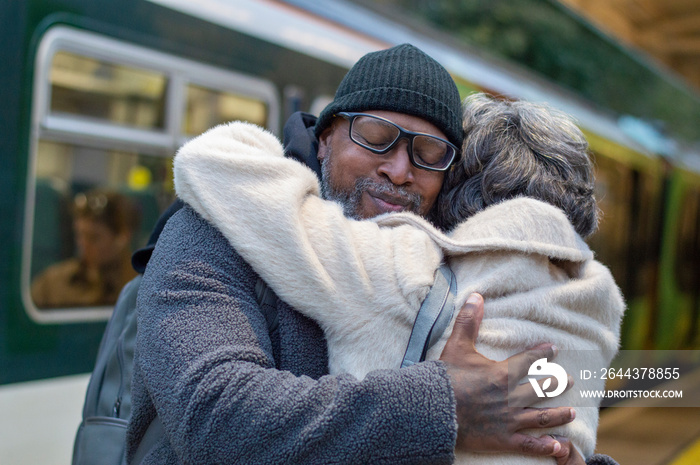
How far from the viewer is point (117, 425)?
1562mm

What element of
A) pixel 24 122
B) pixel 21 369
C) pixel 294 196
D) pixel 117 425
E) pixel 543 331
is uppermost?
pixel 24 122

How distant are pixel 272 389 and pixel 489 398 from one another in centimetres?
41

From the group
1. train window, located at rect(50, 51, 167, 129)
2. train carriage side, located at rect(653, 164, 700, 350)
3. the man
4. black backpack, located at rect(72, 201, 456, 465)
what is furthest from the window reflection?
train carriage side, located at rect(653, 164, 700, 350)

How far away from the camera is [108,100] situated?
2.88 metres

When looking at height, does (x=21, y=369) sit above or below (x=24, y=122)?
below

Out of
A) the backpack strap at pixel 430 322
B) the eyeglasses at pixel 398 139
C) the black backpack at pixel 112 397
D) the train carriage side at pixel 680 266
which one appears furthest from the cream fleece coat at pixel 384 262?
the train carriage side at pixel 680 266

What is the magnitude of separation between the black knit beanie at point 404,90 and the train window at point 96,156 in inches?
62.4

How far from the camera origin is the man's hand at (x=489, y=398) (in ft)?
3.76

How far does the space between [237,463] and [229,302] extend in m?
0.30

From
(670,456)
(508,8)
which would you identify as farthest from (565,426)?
(508,8)

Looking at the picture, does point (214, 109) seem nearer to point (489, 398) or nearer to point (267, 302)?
point (267, 302)

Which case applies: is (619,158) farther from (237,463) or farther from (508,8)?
(237,463)

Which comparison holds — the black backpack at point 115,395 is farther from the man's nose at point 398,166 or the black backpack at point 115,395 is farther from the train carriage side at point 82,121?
the train carriage side at point 82,121

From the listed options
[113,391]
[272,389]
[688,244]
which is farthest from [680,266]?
[272,389]
